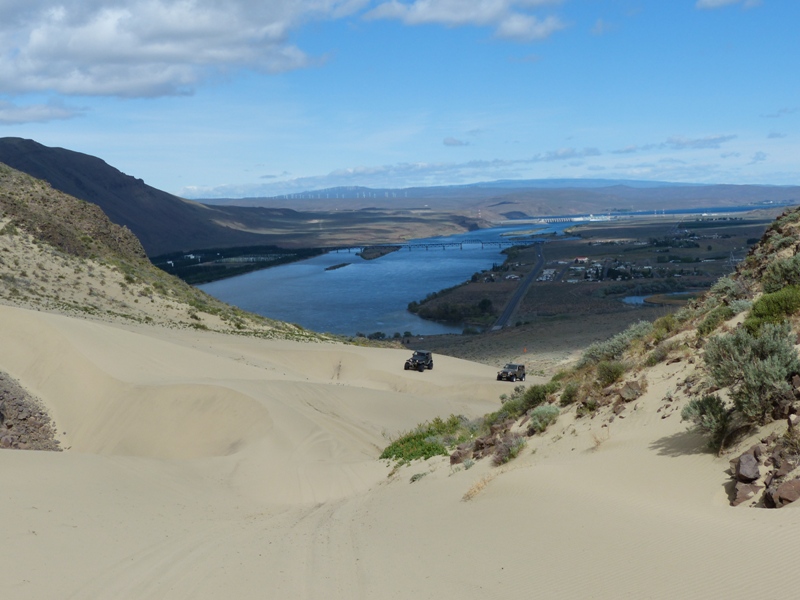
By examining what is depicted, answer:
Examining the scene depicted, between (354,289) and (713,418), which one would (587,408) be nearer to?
(713,418)

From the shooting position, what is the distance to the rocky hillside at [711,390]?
7902 mm

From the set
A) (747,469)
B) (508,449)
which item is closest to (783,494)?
(747,469)

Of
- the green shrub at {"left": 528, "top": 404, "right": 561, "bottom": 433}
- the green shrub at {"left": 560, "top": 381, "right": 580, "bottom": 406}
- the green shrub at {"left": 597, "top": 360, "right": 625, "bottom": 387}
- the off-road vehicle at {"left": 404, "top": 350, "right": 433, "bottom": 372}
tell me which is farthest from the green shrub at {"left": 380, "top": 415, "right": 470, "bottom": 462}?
the off-road vehicle at {"left": 404, "top": 350, "right": 433, "bottom": 372}

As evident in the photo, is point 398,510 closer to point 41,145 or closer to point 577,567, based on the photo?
point 577,567

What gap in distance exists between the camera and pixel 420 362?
1254 inches

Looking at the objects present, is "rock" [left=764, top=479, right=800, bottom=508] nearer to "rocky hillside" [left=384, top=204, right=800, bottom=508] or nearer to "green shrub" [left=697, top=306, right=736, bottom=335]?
"rocky hillside" [left=384, top=204, right=800, bottom=508]

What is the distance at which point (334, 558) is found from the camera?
8.54 m

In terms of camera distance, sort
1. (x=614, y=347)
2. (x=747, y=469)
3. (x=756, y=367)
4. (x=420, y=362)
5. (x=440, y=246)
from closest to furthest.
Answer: (x=747, y=469) → (x=756, y=367) → (x=614, y=347) → (x=420, y=362) → (x=440, y=246)

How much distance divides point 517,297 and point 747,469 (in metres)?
72.1

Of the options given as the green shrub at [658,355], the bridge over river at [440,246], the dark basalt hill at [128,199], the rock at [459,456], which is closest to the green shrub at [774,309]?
the green shrub at [658,355]

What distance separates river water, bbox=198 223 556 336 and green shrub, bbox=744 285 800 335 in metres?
49.6

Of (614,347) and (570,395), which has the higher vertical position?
(614,347)

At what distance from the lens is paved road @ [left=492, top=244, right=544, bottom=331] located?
64.5 m

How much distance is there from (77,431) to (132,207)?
A: 162 metres
